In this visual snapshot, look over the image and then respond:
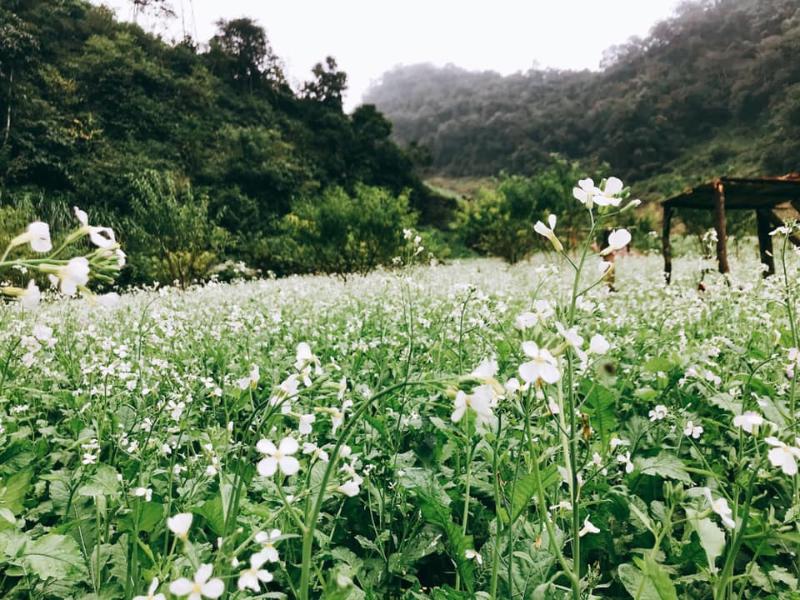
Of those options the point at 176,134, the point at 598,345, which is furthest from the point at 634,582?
the point at 176,134

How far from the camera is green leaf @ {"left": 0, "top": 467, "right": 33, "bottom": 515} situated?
4.99 feet

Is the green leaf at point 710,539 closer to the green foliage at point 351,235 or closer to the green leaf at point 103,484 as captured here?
the green leaf at point 103,484

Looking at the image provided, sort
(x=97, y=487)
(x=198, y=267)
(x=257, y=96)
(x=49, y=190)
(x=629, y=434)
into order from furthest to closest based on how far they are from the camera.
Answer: (x=257, y=96)
(x=49, y=190)
(x=198, y=267)
(x=629, y=434)
(x=97, y=487)

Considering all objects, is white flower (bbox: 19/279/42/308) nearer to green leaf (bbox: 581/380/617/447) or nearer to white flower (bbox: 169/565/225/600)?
white flower (bbox: 169/565/225/600)

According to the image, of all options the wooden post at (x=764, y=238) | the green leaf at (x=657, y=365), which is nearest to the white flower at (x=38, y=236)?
the green leaf at (x=657, y=365)

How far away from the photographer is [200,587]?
24.1 inches

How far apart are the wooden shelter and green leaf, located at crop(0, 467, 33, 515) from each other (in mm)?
6344

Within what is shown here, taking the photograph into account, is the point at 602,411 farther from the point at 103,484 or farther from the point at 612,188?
the point at 103,484

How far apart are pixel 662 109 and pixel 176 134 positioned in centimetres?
4178

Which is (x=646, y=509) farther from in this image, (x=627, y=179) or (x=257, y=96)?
(x=627, y=179)

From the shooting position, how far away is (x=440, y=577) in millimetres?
1545

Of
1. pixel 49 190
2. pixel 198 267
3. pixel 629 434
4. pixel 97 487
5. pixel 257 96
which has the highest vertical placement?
pixel 257 96

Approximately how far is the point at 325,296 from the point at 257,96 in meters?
33.6

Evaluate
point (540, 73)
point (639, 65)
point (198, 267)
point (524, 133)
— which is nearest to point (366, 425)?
point (198, 267)
